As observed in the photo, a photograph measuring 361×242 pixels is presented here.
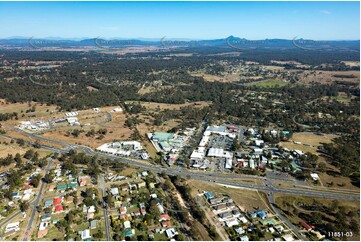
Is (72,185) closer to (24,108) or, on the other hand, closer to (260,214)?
(260,214)

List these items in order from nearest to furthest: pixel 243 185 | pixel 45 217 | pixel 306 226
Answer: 1. pixel 306 226
2. pixel 45 217
3. pixel 243 185

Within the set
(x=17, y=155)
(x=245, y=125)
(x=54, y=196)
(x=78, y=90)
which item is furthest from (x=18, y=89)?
(x=245, y=125)

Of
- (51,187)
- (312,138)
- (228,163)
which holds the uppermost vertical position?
(51,187)

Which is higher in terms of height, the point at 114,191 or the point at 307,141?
the point at 114,191

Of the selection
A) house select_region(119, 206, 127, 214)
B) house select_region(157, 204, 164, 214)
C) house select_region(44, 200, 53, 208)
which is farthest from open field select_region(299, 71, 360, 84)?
house select_region(44, 200, 53, 208)

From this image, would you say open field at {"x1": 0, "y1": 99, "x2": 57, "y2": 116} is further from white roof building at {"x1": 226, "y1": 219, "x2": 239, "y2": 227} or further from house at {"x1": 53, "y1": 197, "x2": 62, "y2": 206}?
white roof building at {"x1": 226, "y1": 219, "x2": 239, "y2": 227}

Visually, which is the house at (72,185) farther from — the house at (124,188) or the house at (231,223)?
the house at (231,223)

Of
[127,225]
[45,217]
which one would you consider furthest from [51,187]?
[127,225]

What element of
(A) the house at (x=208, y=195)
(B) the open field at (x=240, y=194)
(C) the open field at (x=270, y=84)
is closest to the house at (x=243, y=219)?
(B) the open field at (x=240, y=194)
